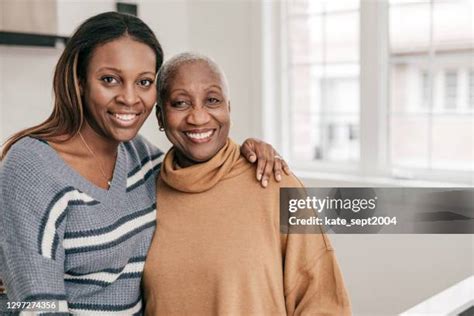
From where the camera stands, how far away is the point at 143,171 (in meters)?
0.69

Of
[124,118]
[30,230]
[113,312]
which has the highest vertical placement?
[124,118]

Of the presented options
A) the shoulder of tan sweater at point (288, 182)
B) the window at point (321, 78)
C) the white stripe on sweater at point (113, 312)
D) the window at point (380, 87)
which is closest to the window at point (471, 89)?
the window at point (380, 87)

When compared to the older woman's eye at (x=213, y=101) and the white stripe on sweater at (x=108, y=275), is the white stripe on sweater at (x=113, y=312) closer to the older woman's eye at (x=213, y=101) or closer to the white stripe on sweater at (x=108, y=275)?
the white stripe on sweater at (x=108, y=275)

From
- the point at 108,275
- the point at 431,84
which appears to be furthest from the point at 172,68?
the point at 431,84

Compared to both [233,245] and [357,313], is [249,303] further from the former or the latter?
[357,313]

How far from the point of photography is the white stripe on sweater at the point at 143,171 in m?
0.67

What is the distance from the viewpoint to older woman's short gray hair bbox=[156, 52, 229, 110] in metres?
0.64

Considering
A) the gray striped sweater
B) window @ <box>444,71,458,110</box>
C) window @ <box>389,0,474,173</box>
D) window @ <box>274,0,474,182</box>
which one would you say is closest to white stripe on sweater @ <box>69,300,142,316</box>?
the gray striped sweater

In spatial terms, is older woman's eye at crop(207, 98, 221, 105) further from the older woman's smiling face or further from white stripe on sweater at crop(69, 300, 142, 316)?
white stripe on sweater at crop(69, 300, 142, 316)

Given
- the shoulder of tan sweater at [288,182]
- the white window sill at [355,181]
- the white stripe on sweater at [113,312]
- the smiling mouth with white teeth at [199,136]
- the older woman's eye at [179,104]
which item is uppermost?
the older woman's eye at [179,104]

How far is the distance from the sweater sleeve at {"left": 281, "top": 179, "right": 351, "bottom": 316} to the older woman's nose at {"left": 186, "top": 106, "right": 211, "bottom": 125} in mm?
166

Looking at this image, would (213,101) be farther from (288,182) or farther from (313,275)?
(313,275)

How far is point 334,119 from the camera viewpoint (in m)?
1.05

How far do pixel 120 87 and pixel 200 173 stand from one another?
13 cm
